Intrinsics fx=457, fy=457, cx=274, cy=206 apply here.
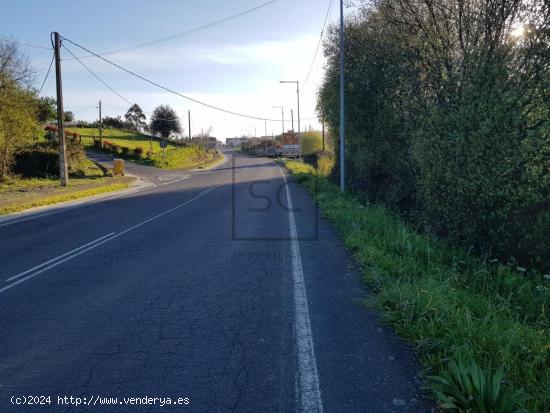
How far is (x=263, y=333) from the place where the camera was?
461 cm

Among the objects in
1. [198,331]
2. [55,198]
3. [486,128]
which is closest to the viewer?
[198,331]

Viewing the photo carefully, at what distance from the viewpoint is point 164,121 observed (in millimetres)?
88750

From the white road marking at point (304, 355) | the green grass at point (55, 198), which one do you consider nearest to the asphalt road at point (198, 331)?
the white road marking at point (304, 355)

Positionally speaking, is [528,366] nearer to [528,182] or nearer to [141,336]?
[141,336]

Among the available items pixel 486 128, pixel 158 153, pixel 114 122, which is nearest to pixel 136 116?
pixel 114 122

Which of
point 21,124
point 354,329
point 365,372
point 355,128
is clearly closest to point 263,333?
point 354,329

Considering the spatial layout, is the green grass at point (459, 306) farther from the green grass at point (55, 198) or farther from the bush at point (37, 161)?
the bush at point (37, 161)

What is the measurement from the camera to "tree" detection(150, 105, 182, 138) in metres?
89.1

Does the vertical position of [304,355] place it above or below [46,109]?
below

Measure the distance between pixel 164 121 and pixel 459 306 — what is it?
291 feet

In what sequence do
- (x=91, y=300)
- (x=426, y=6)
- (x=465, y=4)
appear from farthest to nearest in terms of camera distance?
1. (x=426, y=6)
2. (x=465, y=4)
3. (x=91, y=300)

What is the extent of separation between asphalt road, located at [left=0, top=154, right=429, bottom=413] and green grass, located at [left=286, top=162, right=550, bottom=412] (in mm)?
273

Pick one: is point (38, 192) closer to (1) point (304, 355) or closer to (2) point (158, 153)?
(1) point (304, 355)

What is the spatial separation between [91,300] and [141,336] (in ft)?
5.23
